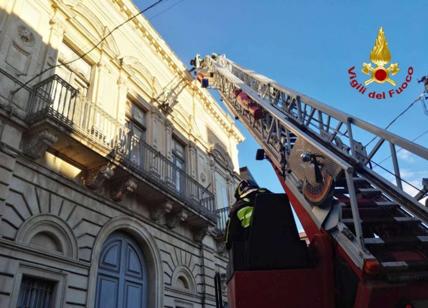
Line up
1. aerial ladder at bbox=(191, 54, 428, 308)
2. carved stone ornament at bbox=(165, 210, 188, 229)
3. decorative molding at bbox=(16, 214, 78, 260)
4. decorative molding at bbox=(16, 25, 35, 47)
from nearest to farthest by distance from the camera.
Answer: aerial ladder at bbox=(191, 54, 428, 308), decorative molding at bbox=(16, 214, 78, 260), decorative molding at bbox=(16, 25, 35, 47), carved stone ornament at bbox=(165, 210, 188, 229)

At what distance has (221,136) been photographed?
1842 cm

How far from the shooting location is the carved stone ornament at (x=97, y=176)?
7973 mm

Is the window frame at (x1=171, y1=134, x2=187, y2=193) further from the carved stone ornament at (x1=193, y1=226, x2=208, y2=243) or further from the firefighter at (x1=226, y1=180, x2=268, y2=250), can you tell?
the firefighter at (x1=226, y1=180, x2=268, y2=250)

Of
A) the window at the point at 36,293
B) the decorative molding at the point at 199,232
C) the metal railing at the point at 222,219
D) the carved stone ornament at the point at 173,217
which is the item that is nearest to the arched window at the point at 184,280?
the decorative molding at the point at 199,232

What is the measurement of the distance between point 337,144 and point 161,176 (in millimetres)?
6569

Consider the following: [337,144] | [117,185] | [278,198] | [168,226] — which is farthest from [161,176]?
[278,198]

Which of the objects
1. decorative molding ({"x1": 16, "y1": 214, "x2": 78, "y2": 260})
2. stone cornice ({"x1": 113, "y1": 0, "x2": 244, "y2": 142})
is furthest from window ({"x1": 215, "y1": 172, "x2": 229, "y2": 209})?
decorative molding ({"x1": 16, "y1": 214, "x2": 78, "y2": 260})

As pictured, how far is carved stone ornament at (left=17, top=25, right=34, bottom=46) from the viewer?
7.79m

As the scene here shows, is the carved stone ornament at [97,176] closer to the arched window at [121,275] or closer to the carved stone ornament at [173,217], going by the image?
the arched window at [121,275]

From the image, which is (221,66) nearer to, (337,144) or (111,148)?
(111,148)

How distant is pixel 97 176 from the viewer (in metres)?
7.98

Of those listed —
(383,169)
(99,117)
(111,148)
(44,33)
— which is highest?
(44,33)

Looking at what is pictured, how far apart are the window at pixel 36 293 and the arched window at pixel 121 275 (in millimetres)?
1304

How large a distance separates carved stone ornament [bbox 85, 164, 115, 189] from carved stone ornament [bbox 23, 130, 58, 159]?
132 centimetres
